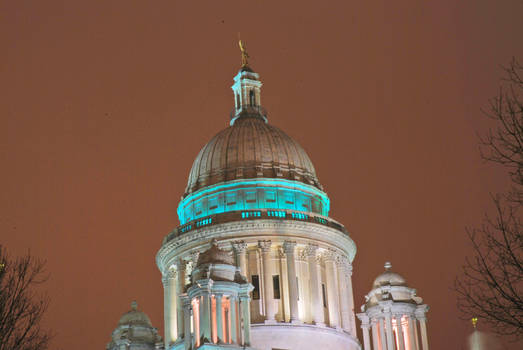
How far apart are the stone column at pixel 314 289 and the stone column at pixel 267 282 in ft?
10.3

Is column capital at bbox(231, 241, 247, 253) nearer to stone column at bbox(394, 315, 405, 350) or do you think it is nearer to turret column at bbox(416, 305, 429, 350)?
stone column at bbox(394, 315, 405, 350)

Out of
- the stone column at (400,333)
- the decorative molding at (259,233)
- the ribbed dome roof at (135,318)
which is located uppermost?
the decorative molding at (259,233)

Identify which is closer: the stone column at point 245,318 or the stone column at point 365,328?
the stone column at point 245,318

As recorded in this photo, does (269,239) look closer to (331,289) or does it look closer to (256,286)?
(256,286)

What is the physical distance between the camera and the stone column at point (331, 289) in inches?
3209

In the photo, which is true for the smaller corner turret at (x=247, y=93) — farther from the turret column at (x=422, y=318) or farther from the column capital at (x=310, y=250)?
the turret column at (x=422, y=318)

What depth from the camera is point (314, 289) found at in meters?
80.6

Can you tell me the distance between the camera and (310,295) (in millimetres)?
80438

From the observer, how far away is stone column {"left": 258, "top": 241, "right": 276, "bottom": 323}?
78.3 meters

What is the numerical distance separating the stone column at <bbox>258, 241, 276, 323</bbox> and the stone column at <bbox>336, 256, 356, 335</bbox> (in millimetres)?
6426

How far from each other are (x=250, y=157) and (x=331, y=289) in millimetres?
12392

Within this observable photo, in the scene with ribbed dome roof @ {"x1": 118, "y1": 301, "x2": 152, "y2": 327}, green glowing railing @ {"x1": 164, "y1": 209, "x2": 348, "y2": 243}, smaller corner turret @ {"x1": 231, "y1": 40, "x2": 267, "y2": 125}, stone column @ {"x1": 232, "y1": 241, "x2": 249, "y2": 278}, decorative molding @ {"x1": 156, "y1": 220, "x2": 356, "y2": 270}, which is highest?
smaller corner turret @ {"x1": 231, "y1": 40, "x2": 267, "y2": 125}

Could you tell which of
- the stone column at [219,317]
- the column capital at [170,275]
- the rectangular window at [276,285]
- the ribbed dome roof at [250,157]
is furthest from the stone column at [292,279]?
the stone column at [219,317]

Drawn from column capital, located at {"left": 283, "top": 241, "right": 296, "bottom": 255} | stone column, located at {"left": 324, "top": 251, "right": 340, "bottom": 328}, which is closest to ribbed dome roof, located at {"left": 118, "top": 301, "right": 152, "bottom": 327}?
column capital, located at {"left": 283, "top": 241, "right": 296, "bottom": 255}
